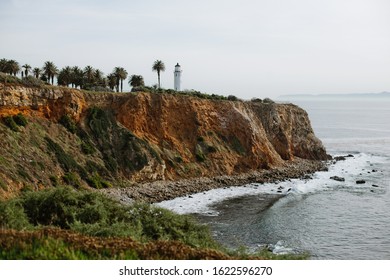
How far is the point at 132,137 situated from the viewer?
54.8 m

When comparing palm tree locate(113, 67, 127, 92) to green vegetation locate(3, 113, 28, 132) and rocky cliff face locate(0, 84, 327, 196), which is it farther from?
green vegetation locate(3, 113, 28, 132)

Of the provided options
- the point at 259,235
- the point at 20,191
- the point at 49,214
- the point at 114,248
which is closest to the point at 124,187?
the point at 20,191

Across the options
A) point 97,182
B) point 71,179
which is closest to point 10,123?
point 71,179

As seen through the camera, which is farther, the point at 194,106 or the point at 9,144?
the point at 194,106

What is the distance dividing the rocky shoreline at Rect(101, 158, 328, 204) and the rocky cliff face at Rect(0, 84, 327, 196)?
1.80 m

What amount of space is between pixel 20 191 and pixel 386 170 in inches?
2384

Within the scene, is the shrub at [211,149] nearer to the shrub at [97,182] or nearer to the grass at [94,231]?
the shrub at [97,182]

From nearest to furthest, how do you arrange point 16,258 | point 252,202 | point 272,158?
point 16,258, point 252,202, point 272,158

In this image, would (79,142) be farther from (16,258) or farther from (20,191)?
(16,258)

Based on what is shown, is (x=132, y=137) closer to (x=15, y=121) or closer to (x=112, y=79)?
(x=15, y=121)

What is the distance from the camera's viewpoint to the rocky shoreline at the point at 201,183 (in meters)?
45.9

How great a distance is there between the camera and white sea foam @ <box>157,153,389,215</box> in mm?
44575

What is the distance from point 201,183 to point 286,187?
470 inches
